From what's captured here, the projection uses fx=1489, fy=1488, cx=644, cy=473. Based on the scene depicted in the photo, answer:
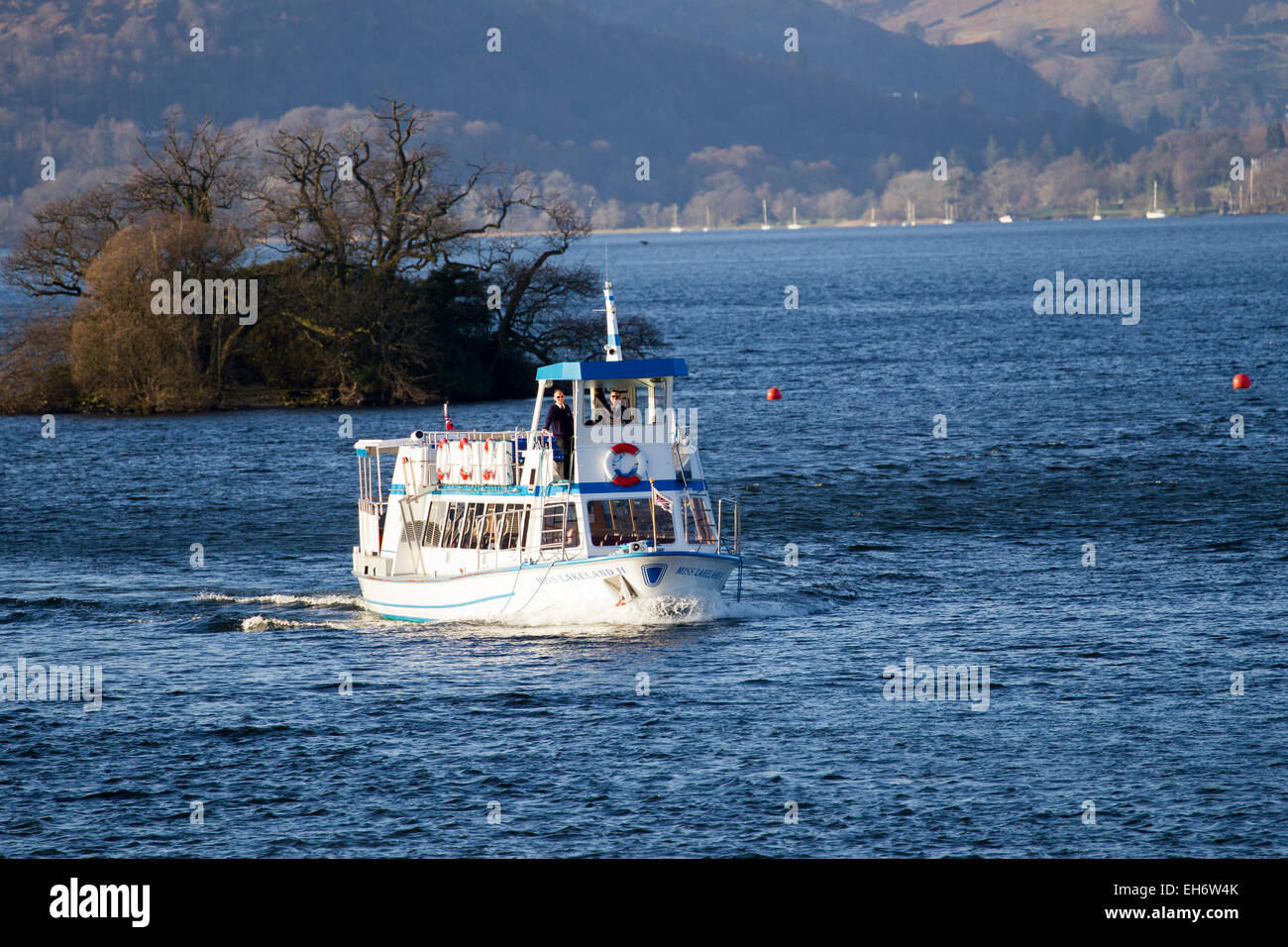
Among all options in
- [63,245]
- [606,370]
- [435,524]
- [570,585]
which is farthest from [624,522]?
[63,245]

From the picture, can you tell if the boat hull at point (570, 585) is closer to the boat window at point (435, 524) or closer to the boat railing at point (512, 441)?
the boat window at point (435, 524)

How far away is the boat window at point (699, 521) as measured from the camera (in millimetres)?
36156

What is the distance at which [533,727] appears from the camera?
29188mm

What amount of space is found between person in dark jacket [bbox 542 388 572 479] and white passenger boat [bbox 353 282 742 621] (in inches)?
4.2

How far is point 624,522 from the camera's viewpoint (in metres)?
36.2

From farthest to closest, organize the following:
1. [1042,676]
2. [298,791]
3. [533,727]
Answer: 1. [1042,676]
2. [533,727]
3. [298,791]

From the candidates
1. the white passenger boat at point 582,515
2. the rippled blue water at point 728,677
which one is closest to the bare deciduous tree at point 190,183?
the rippled blue water at point 728,677

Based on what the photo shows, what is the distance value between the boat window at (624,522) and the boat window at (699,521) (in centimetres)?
56

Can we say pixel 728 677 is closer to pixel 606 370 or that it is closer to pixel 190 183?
pixel 606 370

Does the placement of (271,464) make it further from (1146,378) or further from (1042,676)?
(1146,378)

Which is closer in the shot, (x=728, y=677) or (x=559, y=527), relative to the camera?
(x=728, y=677)

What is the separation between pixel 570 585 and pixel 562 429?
381cm
